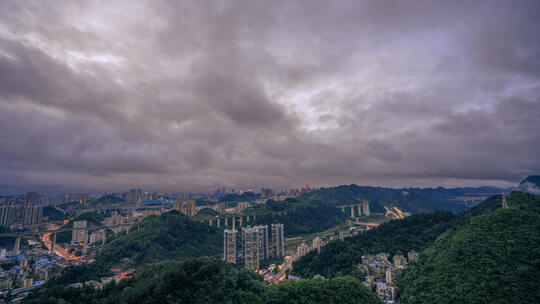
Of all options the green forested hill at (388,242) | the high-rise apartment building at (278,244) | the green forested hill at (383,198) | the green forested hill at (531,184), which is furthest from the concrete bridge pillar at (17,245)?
the green forested hill at (531,184)

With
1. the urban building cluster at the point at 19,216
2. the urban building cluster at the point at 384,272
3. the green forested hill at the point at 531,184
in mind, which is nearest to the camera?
the urban building cluster at the point at 384,272

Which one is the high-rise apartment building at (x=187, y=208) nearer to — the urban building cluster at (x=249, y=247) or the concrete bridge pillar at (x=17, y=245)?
the urban building cluster at (x=249, y=247)

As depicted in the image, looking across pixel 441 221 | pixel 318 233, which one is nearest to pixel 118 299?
pixel 441 221

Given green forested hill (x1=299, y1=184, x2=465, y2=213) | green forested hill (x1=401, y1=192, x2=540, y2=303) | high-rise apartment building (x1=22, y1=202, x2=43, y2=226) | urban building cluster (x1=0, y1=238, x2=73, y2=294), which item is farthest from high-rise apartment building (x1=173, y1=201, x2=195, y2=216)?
green forested hill (x1=299, y1=184, x2=465, y2=213)

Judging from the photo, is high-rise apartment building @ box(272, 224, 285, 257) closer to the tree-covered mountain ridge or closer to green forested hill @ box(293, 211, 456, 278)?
green forested hill @ box(293, 211, 456, 278)

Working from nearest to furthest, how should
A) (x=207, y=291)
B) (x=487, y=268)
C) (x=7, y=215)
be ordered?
(x=487, y=268) → (x=207, y=291) → (x=7, y=215)

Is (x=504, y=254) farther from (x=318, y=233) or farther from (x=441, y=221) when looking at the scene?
(x=318, y=233)

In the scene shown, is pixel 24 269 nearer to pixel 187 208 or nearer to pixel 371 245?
pixel 187 208

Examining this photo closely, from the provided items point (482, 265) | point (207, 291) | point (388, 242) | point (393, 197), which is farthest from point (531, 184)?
point (207, 291)
